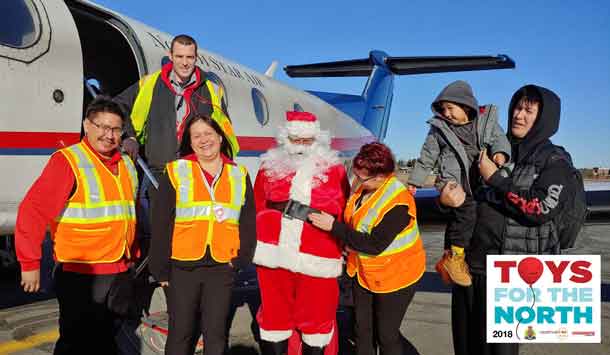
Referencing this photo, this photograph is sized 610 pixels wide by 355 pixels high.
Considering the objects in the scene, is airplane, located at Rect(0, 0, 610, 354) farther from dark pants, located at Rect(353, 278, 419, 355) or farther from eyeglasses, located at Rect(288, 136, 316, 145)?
dark pants, located at Rect(353, 278, 419, 355)

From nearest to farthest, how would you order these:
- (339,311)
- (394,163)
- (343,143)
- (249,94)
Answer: (394,163) → (339,311) → (249,94) → (343,143)

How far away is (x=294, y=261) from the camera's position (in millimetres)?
2928

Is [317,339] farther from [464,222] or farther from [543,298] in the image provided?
[543,298]

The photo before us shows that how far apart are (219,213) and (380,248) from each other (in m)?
0.95

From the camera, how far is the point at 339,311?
4.78 metres

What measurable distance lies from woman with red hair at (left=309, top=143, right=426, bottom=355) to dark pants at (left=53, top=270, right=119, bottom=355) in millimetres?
1273

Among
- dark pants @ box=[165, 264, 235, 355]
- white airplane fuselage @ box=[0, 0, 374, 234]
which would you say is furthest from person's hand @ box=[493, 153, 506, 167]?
white airplane fuselage @ box=[0, 0, 374, 234]

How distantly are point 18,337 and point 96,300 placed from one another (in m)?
2.10

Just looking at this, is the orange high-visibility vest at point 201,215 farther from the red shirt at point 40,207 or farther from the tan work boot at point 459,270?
the tan work boot at point 459,270

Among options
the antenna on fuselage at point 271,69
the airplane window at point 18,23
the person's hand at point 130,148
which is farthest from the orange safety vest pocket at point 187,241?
the antenna on fuselage at point 271,69

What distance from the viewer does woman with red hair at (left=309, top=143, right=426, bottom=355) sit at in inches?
105

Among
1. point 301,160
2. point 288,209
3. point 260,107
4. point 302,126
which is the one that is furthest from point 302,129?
point 260,107

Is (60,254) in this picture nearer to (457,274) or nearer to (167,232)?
(167,232)

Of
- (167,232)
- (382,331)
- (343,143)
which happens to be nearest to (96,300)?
(167,232)
